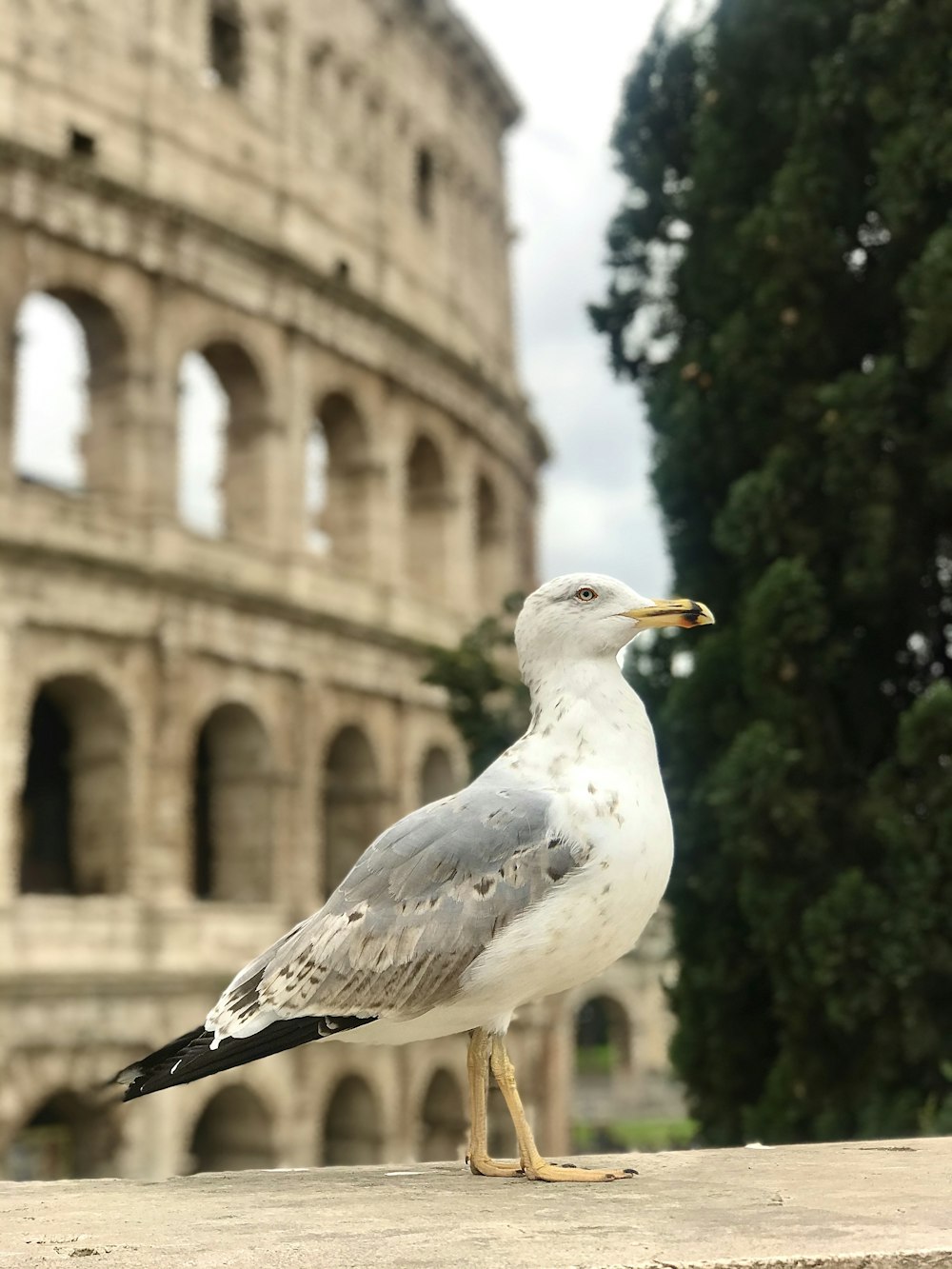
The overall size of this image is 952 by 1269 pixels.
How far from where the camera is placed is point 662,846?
12.3ft

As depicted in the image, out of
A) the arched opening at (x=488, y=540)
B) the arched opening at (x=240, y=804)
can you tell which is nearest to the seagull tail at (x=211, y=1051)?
the arched opening at (x=240, y=804)

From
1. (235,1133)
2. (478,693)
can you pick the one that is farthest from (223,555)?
(235,1133)

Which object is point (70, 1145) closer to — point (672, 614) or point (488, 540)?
point (488, 540)

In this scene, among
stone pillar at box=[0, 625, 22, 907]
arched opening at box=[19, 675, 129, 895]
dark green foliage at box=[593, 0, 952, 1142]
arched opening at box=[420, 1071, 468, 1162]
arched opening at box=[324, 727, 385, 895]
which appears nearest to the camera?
dark green foliage at box=[593, 0, 952, 1142]

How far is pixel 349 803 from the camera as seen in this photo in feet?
66.0

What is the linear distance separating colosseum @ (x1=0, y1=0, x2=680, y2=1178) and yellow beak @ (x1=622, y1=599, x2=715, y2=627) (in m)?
11.8

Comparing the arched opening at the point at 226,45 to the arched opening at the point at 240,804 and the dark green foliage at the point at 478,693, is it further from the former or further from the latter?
the dark green foliage at the point at 478,693

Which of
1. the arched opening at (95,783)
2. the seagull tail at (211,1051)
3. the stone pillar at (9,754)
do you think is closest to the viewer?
the seagull tail at (211,1051)

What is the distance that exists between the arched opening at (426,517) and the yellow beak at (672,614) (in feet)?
58.2

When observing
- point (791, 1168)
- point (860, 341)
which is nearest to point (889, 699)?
point (860, 341)

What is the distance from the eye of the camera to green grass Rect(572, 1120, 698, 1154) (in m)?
28.5

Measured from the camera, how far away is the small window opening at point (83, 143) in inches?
663

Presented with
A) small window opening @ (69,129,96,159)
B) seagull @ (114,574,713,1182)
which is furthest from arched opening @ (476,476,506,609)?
seagull @ (114,574,713,1182)

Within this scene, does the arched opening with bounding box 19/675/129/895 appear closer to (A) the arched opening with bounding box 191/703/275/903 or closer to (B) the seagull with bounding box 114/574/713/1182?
(A) the arched opening with bounding box 191/703/275/903
